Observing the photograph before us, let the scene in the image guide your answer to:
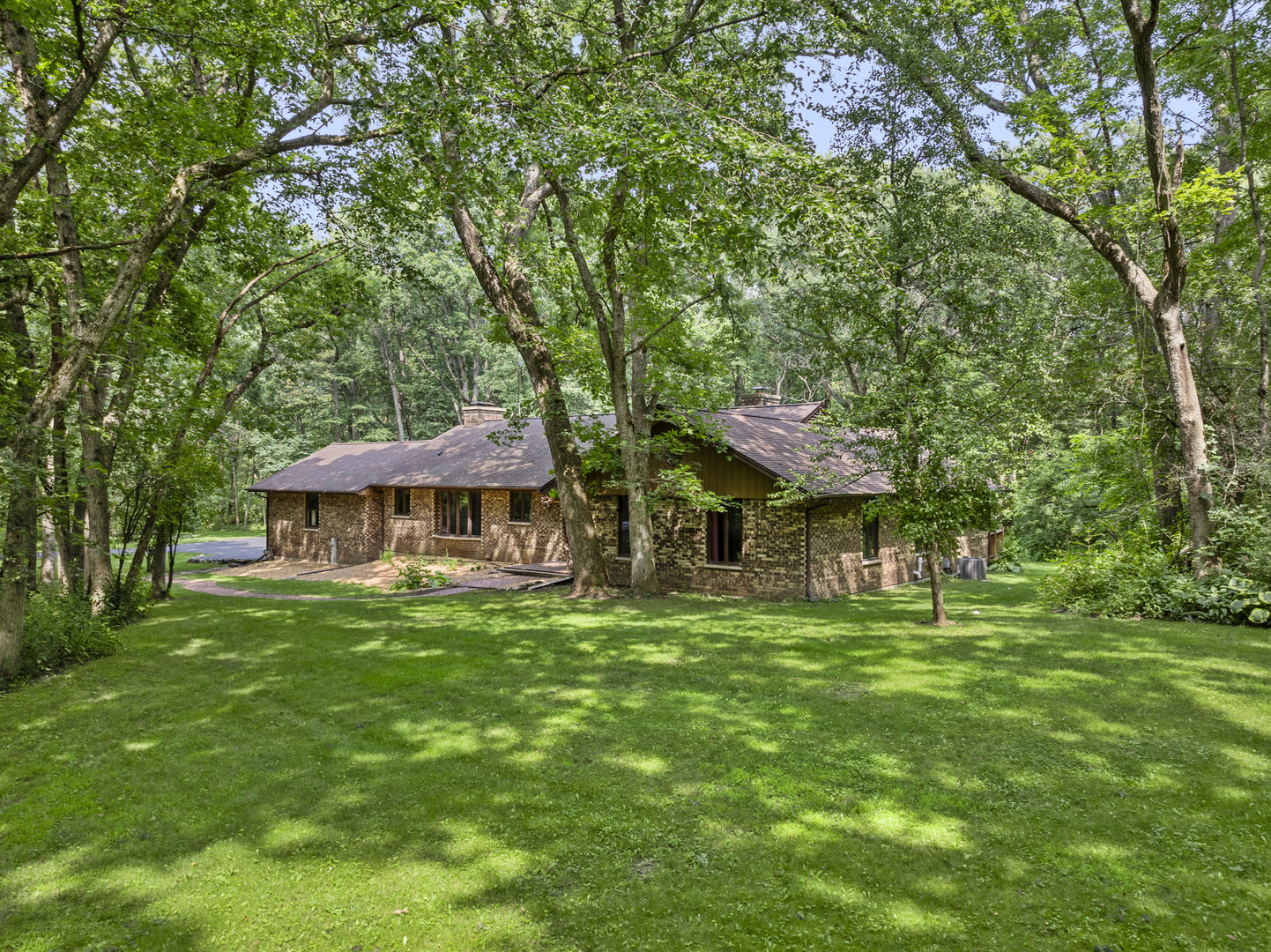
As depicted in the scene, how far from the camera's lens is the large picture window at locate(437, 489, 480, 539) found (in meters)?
22.5

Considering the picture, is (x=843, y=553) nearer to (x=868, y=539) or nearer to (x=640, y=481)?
(x=868, y=539)

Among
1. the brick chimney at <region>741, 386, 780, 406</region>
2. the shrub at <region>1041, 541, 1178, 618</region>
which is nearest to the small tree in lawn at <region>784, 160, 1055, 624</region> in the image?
the shrub at <region>1041, 541, 1178, 618</region>

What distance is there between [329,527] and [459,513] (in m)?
5.31

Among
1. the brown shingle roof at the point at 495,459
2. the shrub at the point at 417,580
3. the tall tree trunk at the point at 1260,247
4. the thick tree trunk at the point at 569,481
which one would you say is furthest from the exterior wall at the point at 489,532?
the tall tree trunk at the point at 1260,247

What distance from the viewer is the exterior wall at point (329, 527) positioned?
23.5 metres

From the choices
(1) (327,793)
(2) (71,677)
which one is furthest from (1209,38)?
(2) (71,677)

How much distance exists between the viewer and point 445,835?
4.48 metres

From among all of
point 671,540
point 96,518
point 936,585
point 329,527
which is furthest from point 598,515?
point 329,527

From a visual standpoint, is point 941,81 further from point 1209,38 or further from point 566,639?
point 566,639

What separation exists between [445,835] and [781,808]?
2.34 metres

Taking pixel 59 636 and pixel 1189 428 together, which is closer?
pixel 59 636

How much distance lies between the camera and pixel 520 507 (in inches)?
842

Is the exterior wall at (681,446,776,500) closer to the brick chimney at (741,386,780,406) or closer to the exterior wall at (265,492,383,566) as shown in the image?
the brick chimney at (741,386,780,406)

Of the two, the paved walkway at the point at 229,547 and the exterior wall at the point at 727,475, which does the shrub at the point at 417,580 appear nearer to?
the exterior wall at the point at 727,475
